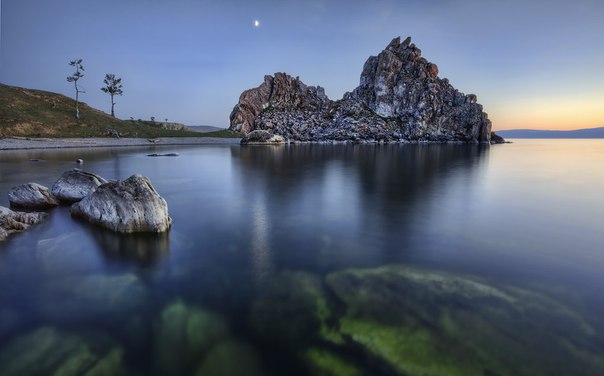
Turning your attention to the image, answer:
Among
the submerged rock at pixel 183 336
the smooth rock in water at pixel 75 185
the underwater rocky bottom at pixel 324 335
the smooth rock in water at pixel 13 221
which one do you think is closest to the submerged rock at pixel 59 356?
the underwater rocky bottom at pixel 324 335

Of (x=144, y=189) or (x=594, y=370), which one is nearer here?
(x=594, y=370)

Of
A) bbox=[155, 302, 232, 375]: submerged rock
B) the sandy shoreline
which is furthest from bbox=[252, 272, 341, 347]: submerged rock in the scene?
the sandy shoreline

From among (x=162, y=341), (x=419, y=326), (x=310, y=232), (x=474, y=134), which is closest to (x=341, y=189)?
(x=310, y=232)

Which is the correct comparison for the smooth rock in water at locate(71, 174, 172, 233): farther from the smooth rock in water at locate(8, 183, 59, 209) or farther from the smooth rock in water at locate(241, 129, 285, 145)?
the smooth rock in water at locate(241, 129, 285, 145)

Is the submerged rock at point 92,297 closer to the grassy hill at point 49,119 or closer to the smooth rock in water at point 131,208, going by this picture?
the smooth rock in water at point 131,208

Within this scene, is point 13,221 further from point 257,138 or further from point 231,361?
point 257,138

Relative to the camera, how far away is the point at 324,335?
862 centimetres

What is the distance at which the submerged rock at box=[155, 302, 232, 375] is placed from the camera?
7.58 metres

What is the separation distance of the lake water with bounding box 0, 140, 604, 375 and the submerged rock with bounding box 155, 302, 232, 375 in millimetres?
43

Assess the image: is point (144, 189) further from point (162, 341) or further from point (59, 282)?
point (162, 341)

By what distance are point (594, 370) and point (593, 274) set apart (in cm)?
765

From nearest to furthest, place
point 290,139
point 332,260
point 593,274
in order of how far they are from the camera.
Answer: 1. point 593,274
2. point 332,260
3. point 290,139

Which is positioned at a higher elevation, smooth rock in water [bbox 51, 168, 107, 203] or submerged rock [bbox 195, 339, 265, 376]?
smooth rock in water [bbox 51, 168, 107, 203]

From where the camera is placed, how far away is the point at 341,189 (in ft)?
107
